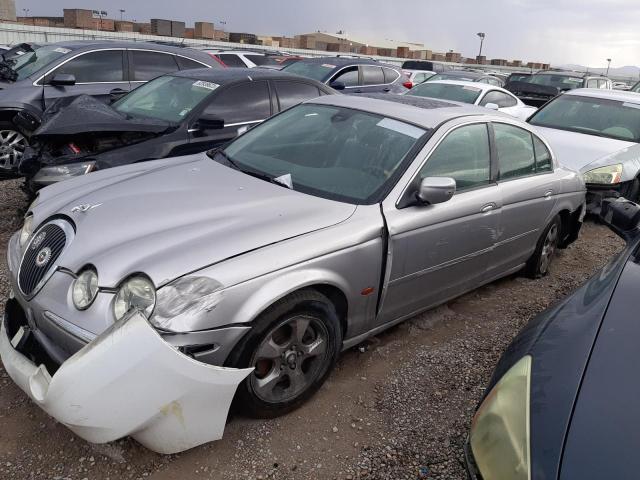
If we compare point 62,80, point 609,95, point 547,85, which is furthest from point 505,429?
point 547,85

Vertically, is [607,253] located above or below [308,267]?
below

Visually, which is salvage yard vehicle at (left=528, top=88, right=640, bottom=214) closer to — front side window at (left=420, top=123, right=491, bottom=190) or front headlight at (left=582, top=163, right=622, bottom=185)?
front headlight at (left=582, top=163, right=622, bottom=185)

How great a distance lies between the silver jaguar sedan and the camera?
215 centimetres

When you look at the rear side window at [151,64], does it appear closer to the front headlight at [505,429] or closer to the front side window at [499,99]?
the front side window at [499,99]

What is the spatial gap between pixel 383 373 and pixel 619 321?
1.57 metres

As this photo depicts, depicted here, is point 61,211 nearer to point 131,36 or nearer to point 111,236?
point 111,236

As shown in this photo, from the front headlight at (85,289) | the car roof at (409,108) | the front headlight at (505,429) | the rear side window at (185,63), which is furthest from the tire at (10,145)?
the front headlight at (505,429)

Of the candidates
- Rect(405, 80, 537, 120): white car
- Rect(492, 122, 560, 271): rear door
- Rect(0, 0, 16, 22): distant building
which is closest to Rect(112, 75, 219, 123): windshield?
Rect(492, 122, 560, 271): rear door

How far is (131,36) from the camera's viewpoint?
28.5 metres

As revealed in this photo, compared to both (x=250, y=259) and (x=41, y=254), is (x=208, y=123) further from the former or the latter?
(x=250, y=259)

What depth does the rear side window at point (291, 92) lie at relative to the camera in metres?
6.00

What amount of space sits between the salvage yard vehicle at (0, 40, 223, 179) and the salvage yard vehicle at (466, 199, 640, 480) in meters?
5.60

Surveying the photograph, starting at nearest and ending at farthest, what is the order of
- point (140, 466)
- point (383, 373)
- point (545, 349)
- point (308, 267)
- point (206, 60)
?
point (545, 349) → point (140, 466) → point (308, 267) → point (383, 373) → point (206, 60)

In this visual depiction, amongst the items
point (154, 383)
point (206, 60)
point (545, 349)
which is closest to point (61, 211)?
point (154, 383)
